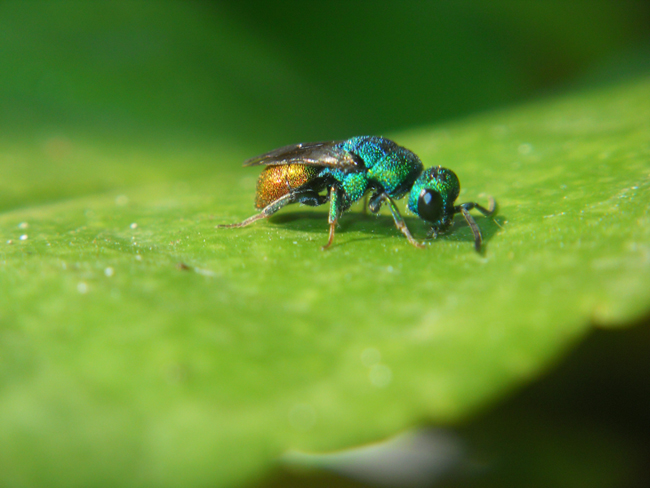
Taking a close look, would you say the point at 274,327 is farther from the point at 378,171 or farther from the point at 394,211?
the point at 378,171

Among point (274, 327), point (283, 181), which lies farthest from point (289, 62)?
point (274, 327)

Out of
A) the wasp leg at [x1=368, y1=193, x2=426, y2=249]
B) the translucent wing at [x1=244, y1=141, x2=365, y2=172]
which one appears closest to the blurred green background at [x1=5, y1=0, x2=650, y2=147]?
the translucent wing at [x1=244, y1=141, x2=365, y2=172]

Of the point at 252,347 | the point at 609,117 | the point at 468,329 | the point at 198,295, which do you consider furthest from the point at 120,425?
the point at 609,117

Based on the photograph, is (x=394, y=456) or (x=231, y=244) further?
(x=394, y=456)

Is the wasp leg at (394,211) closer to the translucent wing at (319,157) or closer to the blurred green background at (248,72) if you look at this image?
the translucent wing at (319,157)

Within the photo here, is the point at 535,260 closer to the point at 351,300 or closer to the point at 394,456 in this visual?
the point at 351,300

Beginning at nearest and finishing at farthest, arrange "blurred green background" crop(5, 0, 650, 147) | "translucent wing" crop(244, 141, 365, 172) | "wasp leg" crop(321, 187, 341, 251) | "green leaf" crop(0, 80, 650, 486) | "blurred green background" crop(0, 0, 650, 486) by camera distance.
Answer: "green leaf" crop(0, 80, 650, 486) → "wasp leg" crop(321, 187, 341, 251) → "translucent wing" crop(244, 141, 365, 172) → "blurred green background" crop(0, 0, 650, 486) → "blurred green background" crop(5, 0, 650, 147)

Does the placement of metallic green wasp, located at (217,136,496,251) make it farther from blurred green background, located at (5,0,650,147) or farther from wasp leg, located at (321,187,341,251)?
blurred green background, located at (5,0,650,147)

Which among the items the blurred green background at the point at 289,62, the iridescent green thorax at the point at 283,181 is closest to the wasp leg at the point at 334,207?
the iridescent green thorax at the point at 283,181
